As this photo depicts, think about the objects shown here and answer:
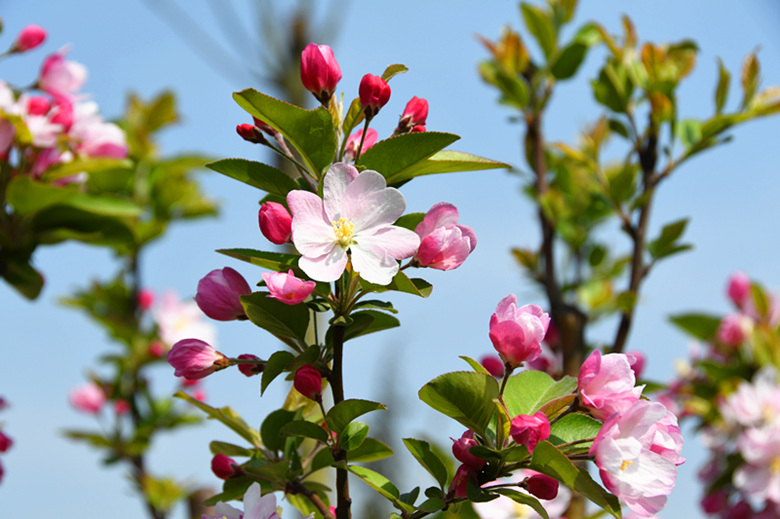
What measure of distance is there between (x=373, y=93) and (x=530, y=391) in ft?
1.20

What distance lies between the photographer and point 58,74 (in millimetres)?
1527

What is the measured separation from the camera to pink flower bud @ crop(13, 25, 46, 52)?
1524 mm

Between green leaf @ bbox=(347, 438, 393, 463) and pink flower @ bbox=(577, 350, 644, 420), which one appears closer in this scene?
pink flower @ bbox=(577, 350, 644, 420)

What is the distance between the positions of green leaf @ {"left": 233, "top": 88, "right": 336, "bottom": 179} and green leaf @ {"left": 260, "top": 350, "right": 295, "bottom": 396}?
0.21 m

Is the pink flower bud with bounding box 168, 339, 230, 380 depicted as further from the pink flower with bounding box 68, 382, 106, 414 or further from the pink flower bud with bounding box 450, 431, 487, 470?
the pink flower with bounding box 68, 382, 106, 414

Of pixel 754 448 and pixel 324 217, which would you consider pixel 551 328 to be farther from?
pixel 324 217

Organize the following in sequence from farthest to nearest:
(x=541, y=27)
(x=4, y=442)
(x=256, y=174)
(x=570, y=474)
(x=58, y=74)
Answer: (x=541, y=27) → (x=58, y=74) → (x=4, y=442) → (x=256, y=174) → (x=570, y=474)

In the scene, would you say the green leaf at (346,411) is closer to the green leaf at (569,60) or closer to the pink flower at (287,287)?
the pink flower at (287,287)

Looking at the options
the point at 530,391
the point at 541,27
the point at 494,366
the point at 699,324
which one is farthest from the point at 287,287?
the point at 699,324

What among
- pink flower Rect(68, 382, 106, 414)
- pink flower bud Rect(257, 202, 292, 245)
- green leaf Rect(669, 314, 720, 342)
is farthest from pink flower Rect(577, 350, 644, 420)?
pink flower Rect(68, 382, 106, 414)

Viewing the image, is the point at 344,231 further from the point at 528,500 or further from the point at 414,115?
the point at 528,500

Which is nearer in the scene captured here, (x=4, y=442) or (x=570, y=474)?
(x=570, y=474)

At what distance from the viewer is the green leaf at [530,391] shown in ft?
2.46

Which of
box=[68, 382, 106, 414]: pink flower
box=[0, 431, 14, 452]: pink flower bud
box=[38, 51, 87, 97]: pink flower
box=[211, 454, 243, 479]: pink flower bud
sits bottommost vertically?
box=[68, 382, 106, 414]: pink flower
